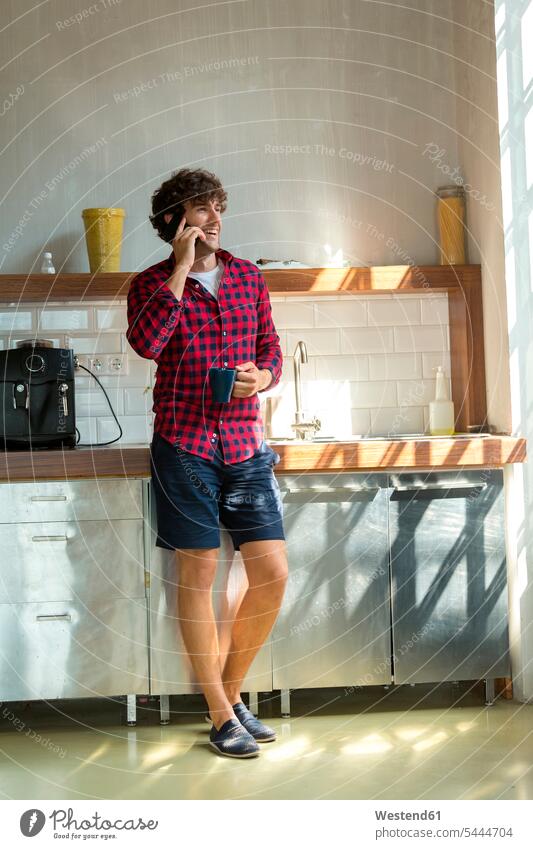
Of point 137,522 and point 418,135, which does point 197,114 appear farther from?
point 137,522

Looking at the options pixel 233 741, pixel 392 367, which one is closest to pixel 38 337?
A: pixel 392 367

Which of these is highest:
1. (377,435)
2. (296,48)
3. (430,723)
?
(296,48)

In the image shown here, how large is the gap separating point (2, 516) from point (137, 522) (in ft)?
1.37

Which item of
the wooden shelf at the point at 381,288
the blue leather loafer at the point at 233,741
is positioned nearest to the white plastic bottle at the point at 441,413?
the wooden shelf at the point at 381,288

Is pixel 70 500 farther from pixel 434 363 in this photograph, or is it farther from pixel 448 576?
pixel 434 363

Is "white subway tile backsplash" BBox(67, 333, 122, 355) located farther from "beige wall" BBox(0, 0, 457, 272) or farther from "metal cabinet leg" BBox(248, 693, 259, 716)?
"metal cabinet leg" BBox(248, 693, 259, 716)

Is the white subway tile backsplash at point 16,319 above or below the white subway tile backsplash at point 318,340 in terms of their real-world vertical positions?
above

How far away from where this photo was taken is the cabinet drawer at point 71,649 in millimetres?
3209

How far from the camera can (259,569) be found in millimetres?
3096

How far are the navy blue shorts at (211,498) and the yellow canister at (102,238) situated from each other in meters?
0.95

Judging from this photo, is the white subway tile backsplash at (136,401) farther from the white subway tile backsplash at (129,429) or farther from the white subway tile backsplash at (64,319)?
the white subway tile backsplash at (64,319)

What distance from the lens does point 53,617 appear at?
321cm
